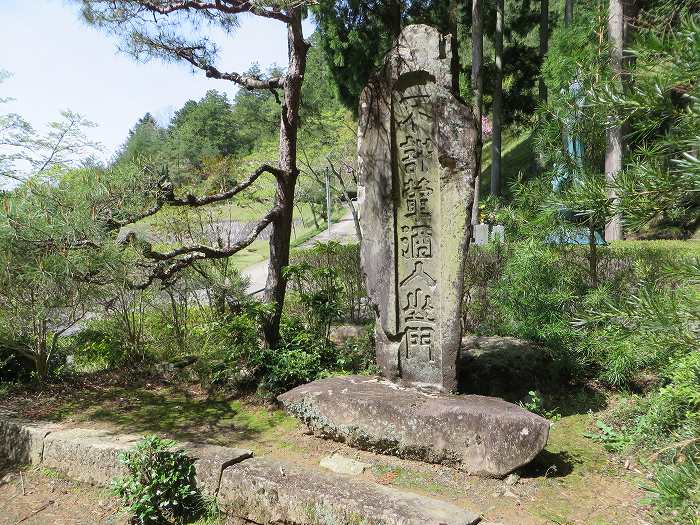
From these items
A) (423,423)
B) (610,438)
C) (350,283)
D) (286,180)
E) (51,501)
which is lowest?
(51,501)

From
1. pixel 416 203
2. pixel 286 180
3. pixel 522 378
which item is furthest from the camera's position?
Answer: pixel 286 180

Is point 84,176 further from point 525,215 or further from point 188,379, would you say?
point 525,215

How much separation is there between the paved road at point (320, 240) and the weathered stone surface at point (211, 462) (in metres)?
7.07

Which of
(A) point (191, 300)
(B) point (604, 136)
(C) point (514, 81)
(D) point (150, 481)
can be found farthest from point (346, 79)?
(D) point (150, 481)

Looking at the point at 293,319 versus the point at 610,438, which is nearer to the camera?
the point at 610,438

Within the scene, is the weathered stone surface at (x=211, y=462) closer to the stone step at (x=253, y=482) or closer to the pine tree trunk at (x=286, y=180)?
the stone step at (x=253, y=482)

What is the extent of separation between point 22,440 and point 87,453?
733mm

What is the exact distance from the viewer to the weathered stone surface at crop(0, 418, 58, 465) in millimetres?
3939

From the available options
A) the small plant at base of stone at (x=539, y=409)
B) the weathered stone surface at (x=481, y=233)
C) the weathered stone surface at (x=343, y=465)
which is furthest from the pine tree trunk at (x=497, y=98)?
the weathered stone surface at (x=343, y=465)

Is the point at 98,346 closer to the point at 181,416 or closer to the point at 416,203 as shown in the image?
the point at 181,416

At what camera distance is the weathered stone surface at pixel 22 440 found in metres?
3.94

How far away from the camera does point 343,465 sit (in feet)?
12.3

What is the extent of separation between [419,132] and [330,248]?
209cm

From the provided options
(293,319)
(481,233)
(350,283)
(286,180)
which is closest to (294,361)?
(293,319)
